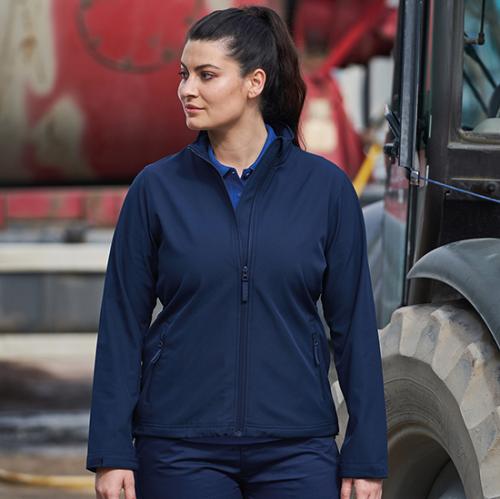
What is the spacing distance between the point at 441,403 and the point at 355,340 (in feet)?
1.64

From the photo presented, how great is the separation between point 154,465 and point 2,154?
5.01 metres

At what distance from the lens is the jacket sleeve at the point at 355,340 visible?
8.46 feet

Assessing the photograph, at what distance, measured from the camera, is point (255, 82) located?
2.64 metres

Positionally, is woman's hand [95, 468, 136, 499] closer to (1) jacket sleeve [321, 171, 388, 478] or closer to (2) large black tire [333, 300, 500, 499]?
(1) jacket sleeve [321, 171, 388, 478]

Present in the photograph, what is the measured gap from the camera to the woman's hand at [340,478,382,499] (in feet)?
8.48

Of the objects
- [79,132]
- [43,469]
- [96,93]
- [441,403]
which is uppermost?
[441,403]

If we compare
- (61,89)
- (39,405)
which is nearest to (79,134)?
(61,89)

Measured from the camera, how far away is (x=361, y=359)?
2596 mm

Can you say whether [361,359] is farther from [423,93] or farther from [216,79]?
[423,93]

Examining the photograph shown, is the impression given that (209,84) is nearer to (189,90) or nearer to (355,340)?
(189,90)

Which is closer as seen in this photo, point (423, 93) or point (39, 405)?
point (423, 93)

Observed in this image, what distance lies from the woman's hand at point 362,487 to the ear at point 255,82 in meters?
0.74

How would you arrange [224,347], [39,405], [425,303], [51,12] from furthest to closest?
1. [39,405]
2. [51,12]
3. [425,303]
4. [224,347]

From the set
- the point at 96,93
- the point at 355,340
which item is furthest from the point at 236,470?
the point at 96,93
